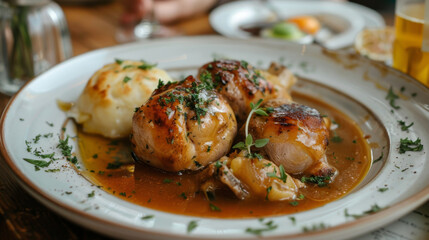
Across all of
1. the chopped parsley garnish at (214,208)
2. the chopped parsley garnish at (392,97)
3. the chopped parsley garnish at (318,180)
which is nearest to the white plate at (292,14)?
the chopped parsley garnish at (392,97)

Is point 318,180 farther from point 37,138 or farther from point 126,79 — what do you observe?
point 37,138

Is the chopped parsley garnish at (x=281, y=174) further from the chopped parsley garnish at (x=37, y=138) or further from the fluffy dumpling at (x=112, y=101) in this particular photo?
the chopped parsley garnish at (x=37, y=138)

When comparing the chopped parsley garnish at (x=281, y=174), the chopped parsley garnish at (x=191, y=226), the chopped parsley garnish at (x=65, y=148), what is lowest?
the chopped parsley garnish at (x=65, y=148)

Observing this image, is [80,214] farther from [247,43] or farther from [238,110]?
[247,43]

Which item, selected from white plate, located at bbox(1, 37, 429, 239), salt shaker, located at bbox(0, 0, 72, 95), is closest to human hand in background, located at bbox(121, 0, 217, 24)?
salt shaker, located at bbox(0, 0, 72, 95)

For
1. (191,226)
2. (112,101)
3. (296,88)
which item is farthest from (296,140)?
(112,101)

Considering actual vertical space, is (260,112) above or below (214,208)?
above

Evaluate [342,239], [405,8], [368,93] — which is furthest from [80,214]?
[405,8]
